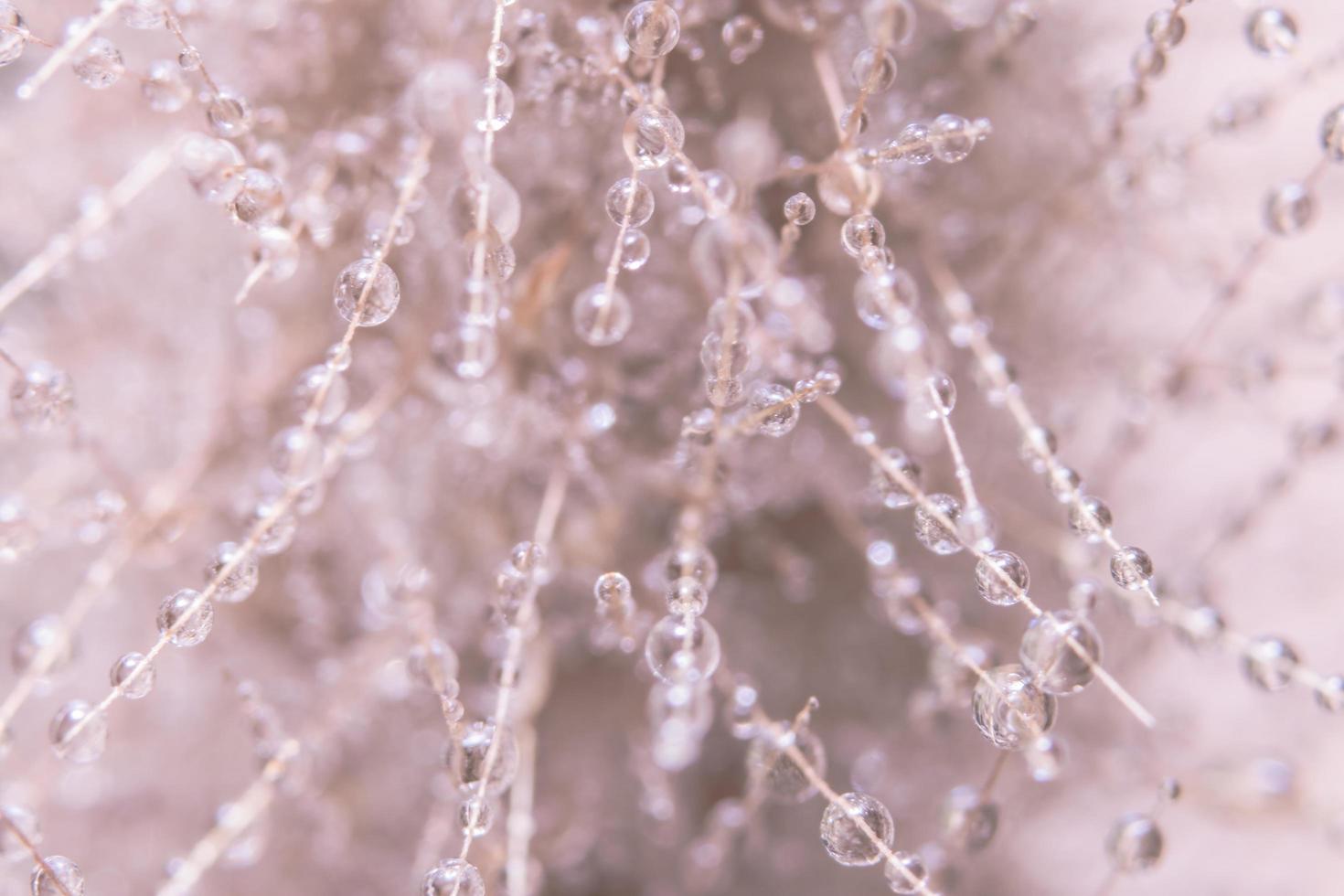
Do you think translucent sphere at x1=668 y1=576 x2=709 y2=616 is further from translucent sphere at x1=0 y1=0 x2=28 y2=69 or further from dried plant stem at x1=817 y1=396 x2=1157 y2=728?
translucent sphere at x1=0 y1=0 x2=28 y2=69

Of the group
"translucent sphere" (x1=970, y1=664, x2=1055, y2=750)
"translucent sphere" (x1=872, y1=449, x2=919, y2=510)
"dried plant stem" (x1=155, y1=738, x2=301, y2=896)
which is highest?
"translucent sphere" (x1=872, y1=449, x2=919, y2=510)

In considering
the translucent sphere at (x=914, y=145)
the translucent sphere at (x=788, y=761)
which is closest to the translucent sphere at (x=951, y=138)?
the translucent sphere at (x=914, y=145)

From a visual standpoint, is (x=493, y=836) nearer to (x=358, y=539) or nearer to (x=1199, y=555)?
(x=358, y=539)

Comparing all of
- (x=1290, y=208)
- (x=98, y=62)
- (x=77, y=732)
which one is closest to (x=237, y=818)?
(x=77, y=732)

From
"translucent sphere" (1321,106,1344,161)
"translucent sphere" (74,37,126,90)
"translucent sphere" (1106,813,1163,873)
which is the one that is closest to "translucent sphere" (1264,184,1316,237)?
"translucent sphere" (1321,106,1344,161)

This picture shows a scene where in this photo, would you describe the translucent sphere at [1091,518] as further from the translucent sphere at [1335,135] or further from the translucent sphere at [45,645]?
the translucent sphere at [45,645]

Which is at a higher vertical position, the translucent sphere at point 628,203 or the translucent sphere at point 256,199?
the translucent sphere at point 256,199

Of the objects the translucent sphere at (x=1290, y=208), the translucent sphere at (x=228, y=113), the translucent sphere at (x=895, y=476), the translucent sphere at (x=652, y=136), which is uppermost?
the translucent sphere at (x=228, y=113)
